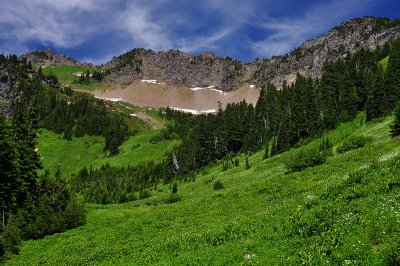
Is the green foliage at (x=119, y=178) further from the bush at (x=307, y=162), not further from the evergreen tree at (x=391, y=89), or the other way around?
the bush at (x=307, y=162)

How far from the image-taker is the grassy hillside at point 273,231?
1675 cm

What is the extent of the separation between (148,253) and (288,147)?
259 ft

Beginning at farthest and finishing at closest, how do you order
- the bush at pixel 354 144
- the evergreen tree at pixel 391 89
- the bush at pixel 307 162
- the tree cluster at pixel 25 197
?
the evergreen tree at pixel 391 89 → the bush at pixel 354 144 → the bush at pixel 307 162 → the tree cluster at pixel 25 197

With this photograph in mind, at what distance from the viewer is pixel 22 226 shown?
48.3 metres

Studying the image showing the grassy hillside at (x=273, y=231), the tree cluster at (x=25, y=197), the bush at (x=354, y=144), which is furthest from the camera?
the bush at (x=354, y=144)

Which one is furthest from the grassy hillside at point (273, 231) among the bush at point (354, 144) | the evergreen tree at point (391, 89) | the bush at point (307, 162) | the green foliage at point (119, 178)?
the green foliage at point (119, 178)

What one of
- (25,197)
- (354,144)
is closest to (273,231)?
(354,144)

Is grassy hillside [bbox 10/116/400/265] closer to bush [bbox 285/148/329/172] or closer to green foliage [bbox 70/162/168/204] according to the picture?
bush [bbox 285/148/329/172]

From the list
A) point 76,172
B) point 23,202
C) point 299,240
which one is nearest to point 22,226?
point 23,202

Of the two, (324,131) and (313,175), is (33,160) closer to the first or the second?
(313,175)

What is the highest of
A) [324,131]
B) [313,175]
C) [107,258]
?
[324,131]

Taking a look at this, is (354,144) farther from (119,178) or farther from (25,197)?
(119,178)

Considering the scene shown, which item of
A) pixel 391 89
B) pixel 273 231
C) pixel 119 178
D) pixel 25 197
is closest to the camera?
pixel 273 231

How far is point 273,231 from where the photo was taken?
2305 centimetres
